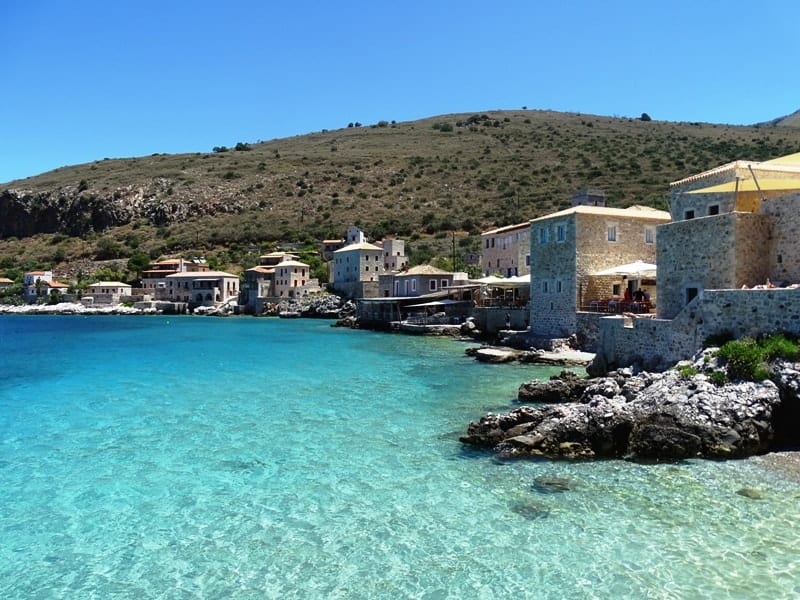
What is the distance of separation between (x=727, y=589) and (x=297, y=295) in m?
67.9

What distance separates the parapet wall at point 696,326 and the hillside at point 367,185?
5044cm

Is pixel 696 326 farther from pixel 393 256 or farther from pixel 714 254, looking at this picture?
pixel 393 256

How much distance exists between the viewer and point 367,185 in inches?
4053

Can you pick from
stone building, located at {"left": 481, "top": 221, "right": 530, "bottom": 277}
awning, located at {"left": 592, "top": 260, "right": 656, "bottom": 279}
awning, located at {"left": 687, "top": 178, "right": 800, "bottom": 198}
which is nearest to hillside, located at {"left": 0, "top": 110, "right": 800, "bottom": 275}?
stone building, located at {"left": 481, "top": 221, "right": 530, "bottom": 277}

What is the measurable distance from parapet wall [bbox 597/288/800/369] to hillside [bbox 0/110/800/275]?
5044 centimetres

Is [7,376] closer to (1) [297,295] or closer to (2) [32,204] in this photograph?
(1) [297,295]

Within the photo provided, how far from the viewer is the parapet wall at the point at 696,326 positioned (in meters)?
14.9

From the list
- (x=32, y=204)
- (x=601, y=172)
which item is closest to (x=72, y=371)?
(x=601, y=172)

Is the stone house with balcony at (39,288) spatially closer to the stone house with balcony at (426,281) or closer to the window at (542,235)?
the stone house with balcony at (426,281)

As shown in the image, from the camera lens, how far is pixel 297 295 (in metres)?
73.1

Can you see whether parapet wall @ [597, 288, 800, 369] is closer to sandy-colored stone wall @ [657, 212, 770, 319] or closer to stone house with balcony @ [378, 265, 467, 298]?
sandy-colored stone wall @ [657, 212, 770, 319]

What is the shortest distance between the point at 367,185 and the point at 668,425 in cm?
9371

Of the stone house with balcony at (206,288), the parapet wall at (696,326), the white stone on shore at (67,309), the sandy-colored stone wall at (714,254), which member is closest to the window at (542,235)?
the parapet wall at (696,326)

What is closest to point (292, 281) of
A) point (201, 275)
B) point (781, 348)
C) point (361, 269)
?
point (361, 269)
